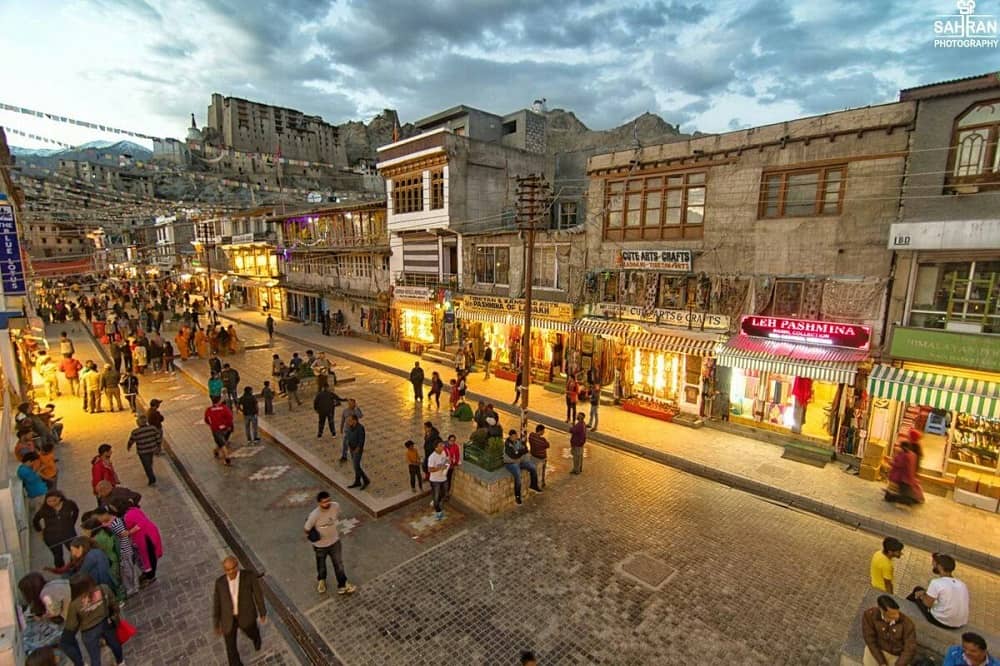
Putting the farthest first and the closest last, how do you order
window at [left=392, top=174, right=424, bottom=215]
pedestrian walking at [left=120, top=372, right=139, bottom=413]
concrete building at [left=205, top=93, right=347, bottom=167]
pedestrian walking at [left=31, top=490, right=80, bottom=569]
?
concrete building at [left=205, top=93, right=347, bottom=167] → window at [left=392, top=174, right=424, bottom=215] → pedestrian walking at [left=120, top=372, right=139, bottom=413] → pedestrian walking at [left=31, top=490, right=80, bottom=569]

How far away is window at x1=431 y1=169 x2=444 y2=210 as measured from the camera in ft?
80.7

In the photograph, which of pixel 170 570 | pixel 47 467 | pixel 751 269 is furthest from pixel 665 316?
pixel 47 467

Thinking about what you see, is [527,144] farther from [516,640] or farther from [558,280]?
[516,640]

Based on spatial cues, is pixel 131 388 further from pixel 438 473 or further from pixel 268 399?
pixel 438 473

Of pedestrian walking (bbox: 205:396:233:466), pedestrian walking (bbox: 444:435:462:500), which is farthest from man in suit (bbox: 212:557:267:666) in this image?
pedestrian walking (bbox: 205:396:233:466)

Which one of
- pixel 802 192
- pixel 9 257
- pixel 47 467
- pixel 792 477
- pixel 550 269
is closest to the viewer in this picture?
pixel 47 467

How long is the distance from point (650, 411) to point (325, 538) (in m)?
12.6

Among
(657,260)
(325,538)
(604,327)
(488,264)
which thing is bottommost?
(325,538)

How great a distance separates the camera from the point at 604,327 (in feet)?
58.0

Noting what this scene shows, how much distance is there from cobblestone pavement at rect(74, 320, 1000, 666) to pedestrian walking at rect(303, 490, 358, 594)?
0.23 m

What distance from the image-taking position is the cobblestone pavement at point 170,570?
263 inches

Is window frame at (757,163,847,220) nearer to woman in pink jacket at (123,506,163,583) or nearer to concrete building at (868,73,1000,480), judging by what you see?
concrete building at (868,73,1000,480)

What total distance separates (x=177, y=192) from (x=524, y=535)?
99.5 meters

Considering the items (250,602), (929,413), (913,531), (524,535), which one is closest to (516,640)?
(524,535)
